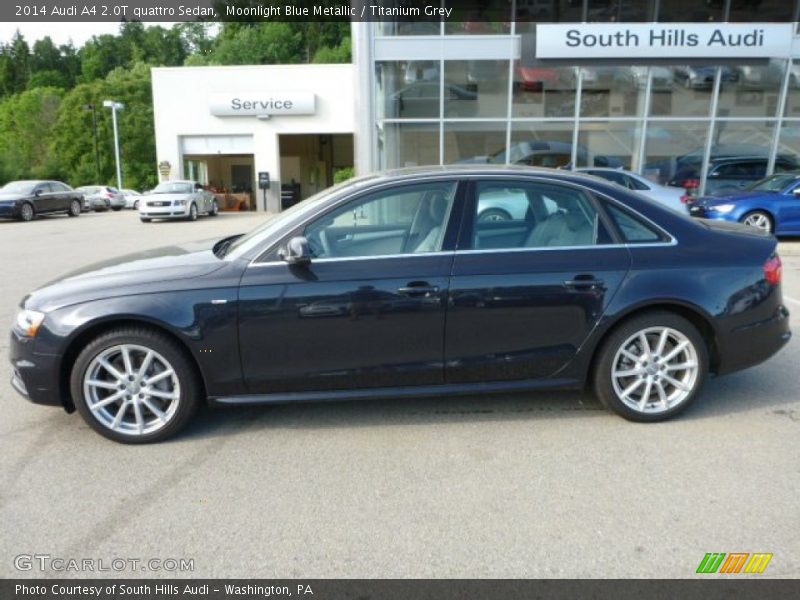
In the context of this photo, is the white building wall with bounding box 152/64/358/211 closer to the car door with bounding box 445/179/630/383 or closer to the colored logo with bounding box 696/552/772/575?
the car door with bounding box 445/179/630/383

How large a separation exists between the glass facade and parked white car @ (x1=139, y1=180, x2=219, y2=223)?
842 cm

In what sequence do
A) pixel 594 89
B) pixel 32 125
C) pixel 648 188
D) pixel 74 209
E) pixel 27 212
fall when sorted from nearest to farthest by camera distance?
1. pixel 648 188
2. pixel 594 89
3. pixel 27 212
4. pixel 74 209
5. pixel 32 125

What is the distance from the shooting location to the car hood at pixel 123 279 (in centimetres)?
355

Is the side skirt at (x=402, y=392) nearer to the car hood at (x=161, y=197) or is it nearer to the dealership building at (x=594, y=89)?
the dealership building at (x=594, y=89)

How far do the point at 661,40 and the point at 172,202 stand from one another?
15.9 meters

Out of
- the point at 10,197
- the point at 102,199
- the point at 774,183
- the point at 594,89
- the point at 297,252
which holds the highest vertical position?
the point at 594,89

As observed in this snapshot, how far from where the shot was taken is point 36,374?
3.56m

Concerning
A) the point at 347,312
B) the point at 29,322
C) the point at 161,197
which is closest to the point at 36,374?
the point at 29,322

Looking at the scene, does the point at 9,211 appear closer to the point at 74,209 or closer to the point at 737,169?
the point at 74,209

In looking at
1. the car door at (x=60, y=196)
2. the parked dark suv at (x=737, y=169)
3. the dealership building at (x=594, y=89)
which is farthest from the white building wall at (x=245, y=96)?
the parked dark suv at (x=737, y=169)

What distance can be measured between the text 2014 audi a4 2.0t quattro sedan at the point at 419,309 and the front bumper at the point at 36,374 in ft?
0.04

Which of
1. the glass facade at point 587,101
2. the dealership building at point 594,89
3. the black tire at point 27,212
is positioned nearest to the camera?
the dealership building at point 594,89

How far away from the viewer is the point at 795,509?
290 centimetres

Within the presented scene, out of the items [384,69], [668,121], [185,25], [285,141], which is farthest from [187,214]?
[185,25]
